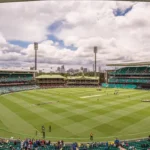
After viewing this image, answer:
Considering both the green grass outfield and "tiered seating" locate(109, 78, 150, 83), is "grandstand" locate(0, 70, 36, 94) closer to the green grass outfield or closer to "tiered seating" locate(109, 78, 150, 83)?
"tiered seating" locate(109, 78, 150, 83)

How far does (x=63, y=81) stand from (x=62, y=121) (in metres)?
71.2

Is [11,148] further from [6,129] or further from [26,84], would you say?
[26,84]

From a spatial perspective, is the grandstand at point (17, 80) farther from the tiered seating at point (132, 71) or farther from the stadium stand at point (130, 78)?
the tiered seating at point (132, 71)

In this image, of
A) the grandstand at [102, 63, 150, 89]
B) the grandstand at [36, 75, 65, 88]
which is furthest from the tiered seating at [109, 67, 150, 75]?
the grandstand at [36, 75, 65, 88]

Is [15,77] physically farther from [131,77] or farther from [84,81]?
[131,77]

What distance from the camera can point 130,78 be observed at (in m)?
88.2

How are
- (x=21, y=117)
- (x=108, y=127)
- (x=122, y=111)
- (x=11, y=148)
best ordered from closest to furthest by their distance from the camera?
(x=11, y=148)
(x=108, y=127)
(x=21, y=117)
(x=122, y=111)

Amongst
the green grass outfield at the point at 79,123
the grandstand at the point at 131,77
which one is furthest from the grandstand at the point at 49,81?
the green grass outfield at the point at 79,123

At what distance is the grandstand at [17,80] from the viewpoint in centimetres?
7832

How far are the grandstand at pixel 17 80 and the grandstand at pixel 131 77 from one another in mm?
41566

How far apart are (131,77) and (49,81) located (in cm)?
4401

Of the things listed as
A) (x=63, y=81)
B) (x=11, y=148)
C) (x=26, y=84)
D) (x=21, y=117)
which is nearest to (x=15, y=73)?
(x=26, y=84)

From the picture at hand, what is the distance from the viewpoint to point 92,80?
97.2 m

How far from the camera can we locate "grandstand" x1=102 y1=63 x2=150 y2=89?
80938mm
